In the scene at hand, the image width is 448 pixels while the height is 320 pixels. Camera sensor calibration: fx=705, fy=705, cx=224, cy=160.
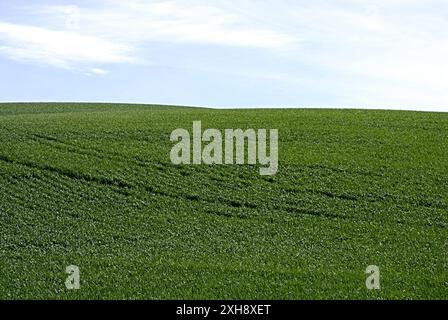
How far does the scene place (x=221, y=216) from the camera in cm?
1802

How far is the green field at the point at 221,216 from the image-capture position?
13.5 m

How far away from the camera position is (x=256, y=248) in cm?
1555

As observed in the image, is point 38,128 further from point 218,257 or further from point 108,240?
point 218,257

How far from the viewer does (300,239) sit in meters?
16.3

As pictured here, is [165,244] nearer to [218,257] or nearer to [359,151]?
[218,257]

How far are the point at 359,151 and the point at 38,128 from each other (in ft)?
42.9

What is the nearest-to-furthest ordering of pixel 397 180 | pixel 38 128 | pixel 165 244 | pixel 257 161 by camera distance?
pixel 165 244
pixel 397 180
pixel 257 161
pixel 38 128

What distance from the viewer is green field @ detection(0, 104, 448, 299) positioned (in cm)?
1347

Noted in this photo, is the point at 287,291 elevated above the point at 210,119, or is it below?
below

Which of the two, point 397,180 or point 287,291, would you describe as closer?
point 287,291

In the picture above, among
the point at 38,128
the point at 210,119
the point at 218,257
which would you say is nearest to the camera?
the point at 218,257

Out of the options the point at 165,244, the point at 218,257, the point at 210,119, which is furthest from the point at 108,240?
the point at 210,119
